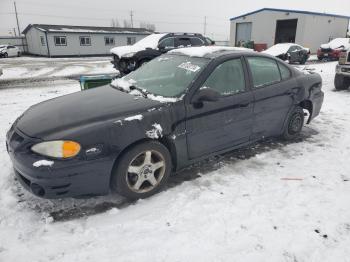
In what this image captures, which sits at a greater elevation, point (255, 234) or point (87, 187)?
point (87, 187)

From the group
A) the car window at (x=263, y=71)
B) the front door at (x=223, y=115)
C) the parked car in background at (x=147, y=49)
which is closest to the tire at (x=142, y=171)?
the front door at (x=223, y=115)

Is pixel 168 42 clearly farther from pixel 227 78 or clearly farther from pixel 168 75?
pixel 227 78

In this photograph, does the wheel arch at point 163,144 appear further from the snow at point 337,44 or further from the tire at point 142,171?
the snow at point 337,44

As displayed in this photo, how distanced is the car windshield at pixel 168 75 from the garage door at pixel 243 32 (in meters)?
30.9

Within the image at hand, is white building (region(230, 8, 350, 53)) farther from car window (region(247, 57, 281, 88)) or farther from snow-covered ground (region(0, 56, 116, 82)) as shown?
car window (region(247, 57, 281, 88))

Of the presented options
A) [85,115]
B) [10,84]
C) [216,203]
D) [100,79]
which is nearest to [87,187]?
[85,115]

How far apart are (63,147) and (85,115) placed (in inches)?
19.5

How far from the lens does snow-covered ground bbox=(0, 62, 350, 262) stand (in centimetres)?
254

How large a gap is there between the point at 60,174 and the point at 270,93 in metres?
3.08

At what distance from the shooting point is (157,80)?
3.95 metres

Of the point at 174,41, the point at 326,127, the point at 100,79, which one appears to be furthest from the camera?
the point at 174,41

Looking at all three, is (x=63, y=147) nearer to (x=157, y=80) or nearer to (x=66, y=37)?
(x=157, y=80)

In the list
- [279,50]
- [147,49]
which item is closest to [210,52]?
[147,49]

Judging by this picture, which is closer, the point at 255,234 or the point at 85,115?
the point at 255,234
